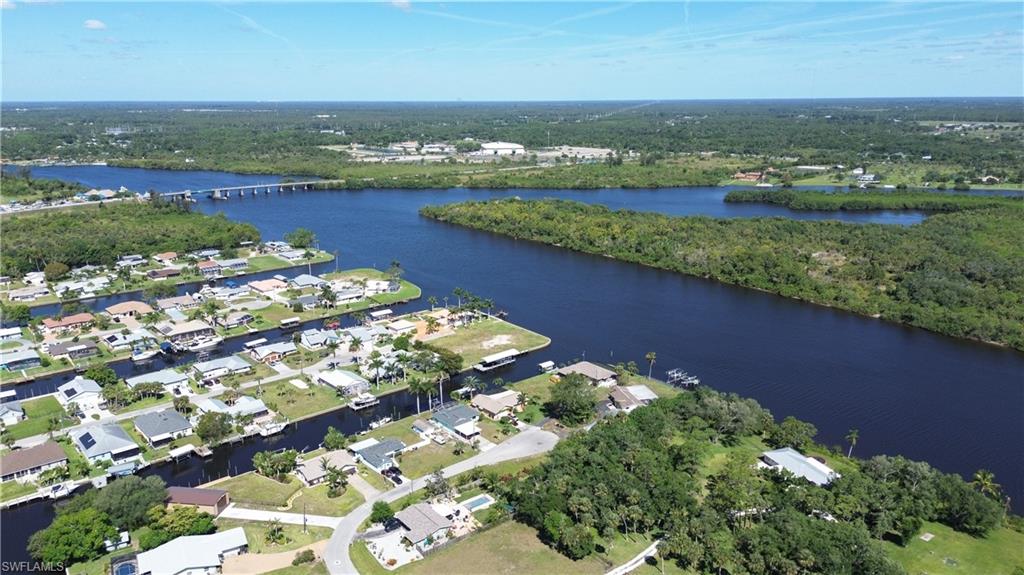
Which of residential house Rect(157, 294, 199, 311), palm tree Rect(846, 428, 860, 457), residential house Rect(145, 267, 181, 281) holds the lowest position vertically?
palm tree Rect(846, 428, 860, 457)

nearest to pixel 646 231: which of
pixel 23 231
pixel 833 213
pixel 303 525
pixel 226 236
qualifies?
pixel 833 213

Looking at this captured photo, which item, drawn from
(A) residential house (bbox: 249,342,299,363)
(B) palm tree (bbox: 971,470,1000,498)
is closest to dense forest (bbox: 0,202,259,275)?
(A) residential house (bbox: 249,342,299,363)

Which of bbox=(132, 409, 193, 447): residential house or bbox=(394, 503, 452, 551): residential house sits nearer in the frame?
bbox=(394, 503, 452, 551): residential house

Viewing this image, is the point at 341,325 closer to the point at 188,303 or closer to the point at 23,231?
the point at 188,303

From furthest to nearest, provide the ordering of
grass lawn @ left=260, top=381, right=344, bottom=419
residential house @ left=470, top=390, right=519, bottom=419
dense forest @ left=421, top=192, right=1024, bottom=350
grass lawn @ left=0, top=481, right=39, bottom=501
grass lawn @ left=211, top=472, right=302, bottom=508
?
dense forest @ left=421, top=192, right=1024, bottom=350
grass lawn @ left=260, top=381, right=344, bottom=419
residential house @ left=470, top=390, right=519, bottom=419
grass lawn @ left=0, top=481, right=39, bottom=501
grass lawn @ left=211, top=472, right=302, bottom=508

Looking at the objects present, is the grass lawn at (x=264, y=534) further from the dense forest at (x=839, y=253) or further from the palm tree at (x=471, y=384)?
the dense forest at (x=839, y=253)

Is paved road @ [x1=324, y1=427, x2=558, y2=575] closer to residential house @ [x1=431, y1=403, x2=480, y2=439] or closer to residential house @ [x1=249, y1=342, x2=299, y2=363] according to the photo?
residential house @ [x1=431, y1=403, x2=480, y2=439]

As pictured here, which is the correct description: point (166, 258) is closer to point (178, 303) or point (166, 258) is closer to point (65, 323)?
point (178, 303)
